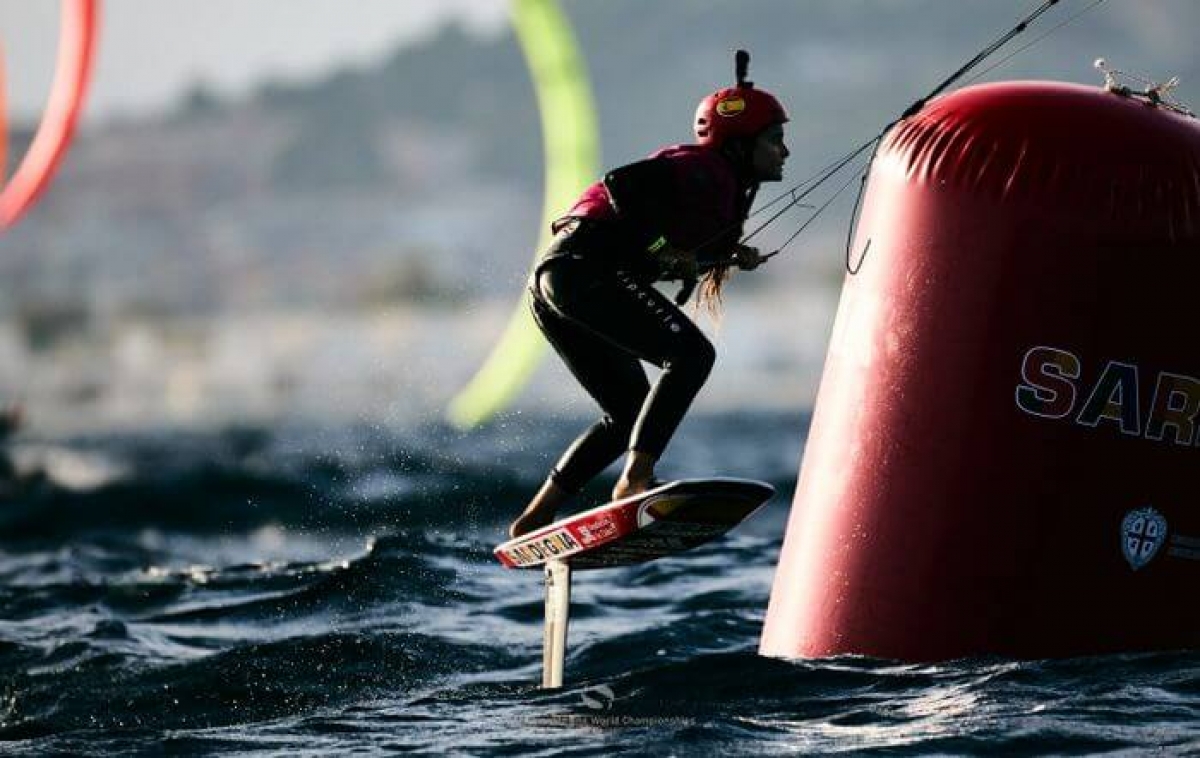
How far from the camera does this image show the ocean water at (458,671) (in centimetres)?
930

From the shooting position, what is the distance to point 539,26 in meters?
29.5

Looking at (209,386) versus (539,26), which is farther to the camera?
(209,386)

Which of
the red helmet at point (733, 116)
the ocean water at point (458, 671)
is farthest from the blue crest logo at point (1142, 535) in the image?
the red helmet at point (733, 116)

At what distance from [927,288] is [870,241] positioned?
Result: 1.59 feet

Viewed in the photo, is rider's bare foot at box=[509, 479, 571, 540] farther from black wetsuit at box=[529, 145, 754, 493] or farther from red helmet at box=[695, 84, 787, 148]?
red helmet at box=[695, 84, 787, 148]

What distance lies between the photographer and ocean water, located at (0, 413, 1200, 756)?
30.5ft

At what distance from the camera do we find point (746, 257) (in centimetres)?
1032

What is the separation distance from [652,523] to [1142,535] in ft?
6.85

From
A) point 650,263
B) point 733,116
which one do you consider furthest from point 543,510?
point 733,116

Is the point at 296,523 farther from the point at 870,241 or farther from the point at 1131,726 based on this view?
the point at 1131,726

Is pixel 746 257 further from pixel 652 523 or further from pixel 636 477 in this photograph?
pixel 652 523

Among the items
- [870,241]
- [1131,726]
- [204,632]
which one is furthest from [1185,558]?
[204,632]

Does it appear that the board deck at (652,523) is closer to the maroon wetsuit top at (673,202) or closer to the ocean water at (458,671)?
the ocean water at (458,671)

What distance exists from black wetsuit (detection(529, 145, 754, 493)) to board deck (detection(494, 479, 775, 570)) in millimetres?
247
